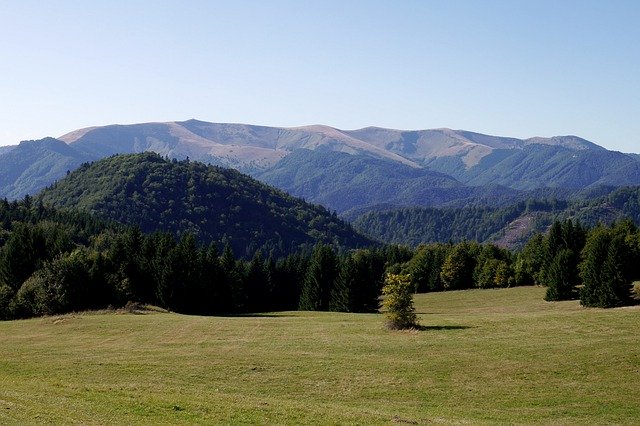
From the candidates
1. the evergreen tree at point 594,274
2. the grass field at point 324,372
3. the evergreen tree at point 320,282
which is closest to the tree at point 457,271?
the evergreen tree at point 320,282

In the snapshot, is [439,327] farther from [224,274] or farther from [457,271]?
[457,271]

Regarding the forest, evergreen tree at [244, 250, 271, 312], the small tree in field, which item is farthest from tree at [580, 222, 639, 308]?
evergreen tree at [244, 250, 271, 312]

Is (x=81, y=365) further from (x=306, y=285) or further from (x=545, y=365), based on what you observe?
(x=306, y=285)

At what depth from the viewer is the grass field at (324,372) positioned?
33.8m

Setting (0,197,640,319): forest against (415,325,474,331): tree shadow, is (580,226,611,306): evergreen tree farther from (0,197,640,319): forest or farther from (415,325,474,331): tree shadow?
(415,325,474,331): tree shadow

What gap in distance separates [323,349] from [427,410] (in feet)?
63.2

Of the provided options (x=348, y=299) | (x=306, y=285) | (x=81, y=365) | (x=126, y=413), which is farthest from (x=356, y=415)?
(x=306, y=285)

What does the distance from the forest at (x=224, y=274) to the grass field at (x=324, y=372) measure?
16.6 meters

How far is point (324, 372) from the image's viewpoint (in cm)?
4819

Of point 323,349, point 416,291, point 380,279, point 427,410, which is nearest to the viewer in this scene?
point 427,410

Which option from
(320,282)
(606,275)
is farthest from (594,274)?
(320,282)

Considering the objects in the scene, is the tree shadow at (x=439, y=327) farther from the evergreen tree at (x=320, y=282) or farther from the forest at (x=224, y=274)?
the evergreen tree at (x=320, y=282)

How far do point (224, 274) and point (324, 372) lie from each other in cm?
6579

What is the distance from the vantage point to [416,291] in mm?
166125
